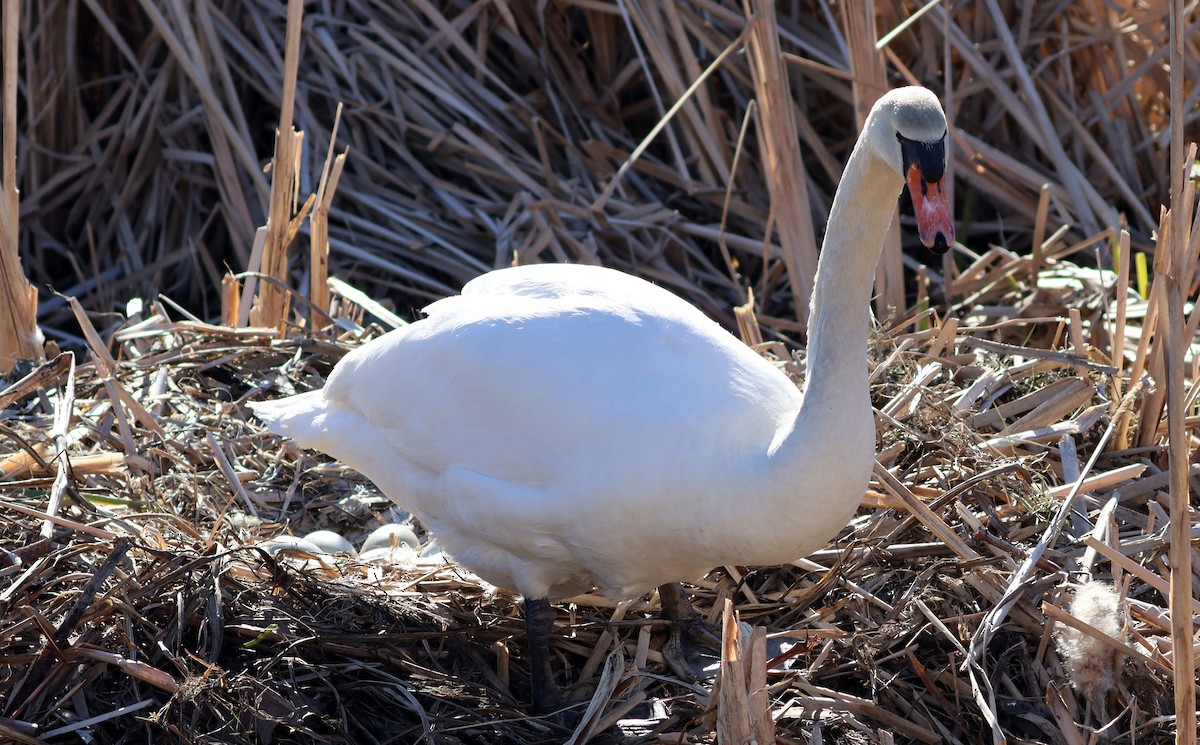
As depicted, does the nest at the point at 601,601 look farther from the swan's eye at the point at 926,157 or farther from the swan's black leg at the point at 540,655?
the swan's eye at the point at 926,157

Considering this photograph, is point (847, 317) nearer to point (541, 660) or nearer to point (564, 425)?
point (564, 425)

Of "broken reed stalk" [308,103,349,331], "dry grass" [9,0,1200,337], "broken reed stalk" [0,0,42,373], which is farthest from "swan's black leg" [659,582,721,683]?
"broken reed stalk" [0,0,42,373]

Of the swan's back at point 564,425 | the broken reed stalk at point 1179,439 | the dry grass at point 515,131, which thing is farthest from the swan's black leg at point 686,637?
the dry grass at point 515,131

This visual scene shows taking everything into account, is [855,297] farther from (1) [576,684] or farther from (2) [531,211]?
(2) [531,211]

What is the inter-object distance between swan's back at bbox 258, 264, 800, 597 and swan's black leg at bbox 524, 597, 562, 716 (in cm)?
4

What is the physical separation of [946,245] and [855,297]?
381 millimetres

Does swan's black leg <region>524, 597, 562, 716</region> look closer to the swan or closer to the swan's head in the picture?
the swan

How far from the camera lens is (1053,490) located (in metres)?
3.54

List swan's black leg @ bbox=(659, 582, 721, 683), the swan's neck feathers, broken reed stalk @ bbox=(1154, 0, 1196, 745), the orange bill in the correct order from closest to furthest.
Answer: broken reed stalk @ bbox=(1154, 0, 1196, 745), the orange bill, the swan's neck feathers, swan's black leg @ bbox=(659, 582, 721, 683)

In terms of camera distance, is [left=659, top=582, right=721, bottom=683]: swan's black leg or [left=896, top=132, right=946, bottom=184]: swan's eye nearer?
[left=896, top=132, right=946, bottom=184]: swan's eye

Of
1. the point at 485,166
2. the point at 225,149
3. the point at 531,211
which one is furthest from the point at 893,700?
the point at 225,149

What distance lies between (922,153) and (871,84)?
2.24m

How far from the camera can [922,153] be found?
2.54 m

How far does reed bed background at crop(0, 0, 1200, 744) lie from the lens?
3.09 meters
